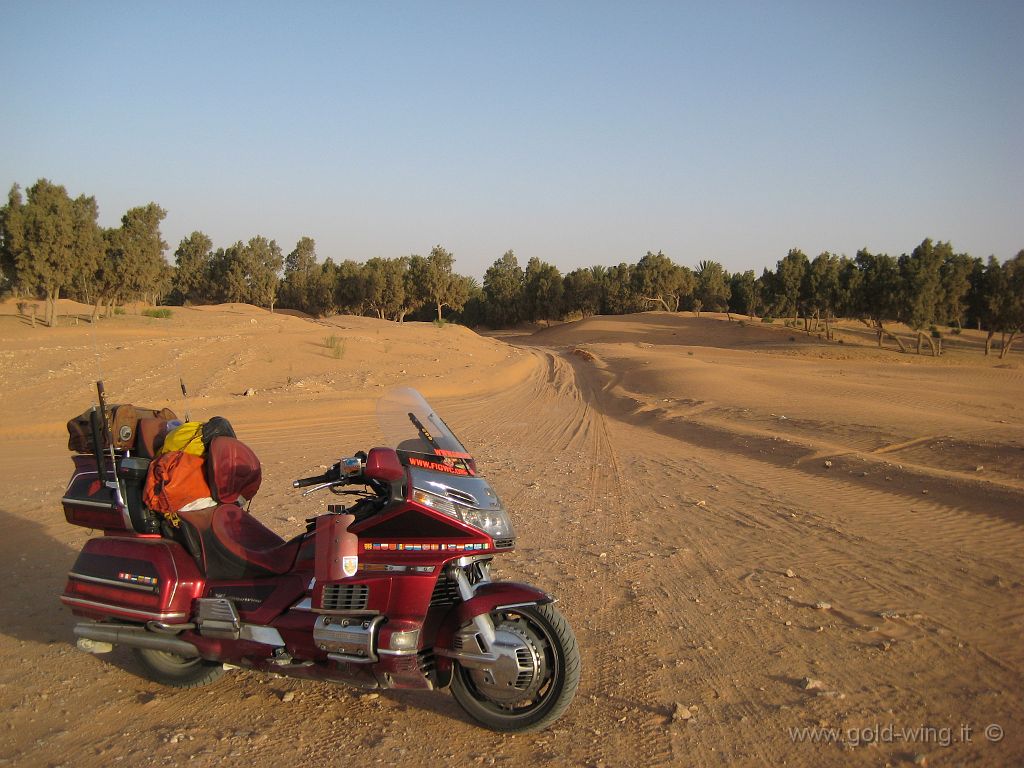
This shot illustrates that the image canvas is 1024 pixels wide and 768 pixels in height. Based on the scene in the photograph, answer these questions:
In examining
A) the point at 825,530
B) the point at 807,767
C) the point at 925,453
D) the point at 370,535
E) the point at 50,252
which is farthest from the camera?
the point at 50,252

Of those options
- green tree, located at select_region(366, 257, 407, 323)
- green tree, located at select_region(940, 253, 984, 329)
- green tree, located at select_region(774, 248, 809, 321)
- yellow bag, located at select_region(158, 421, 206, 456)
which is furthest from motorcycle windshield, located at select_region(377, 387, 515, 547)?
green tree, located at select_region(366, 257, 407, 323)

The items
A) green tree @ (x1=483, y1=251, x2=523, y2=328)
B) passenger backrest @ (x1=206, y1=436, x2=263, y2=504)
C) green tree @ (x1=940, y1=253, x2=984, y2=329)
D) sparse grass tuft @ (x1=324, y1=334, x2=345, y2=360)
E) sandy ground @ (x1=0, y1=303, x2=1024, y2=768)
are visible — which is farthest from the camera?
green tree @ (x1=483, y1=251, x2=523, y2=328)

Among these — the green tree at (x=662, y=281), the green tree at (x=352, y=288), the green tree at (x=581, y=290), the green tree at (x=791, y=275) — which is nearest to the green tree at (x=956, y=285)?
the green tree at (x=791, y=275)

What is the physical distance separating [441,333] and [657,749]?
36.8 m

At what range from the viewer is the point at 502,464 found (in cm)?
1155

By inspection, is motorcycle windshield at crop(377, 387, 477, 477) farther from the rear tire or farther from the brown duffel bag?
the rear tire

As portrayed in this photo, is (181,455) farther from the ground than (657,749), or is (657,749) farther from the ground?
(181,455)

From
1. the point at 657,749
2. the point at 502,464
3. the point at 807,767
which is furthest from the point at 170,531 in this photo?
the point at 502,464

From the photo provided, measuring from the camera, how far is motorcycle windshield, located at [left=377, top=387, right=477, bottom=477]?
3.85 meters

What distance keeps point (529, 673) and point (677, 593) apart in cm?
256

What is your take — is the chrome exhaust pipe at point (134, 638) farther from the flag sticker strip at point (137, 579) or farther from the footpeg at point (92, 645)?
the flag sticker strip at point (137, 579)

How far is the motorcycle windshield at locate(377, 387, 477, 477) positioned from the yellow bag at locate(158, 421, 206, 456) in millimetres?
1140

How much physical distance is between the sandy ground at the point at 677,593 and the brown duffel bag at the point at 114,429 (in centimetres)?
152

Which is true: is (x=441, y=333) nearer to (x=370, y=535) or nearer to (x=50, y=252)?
(x=50, y=252)
